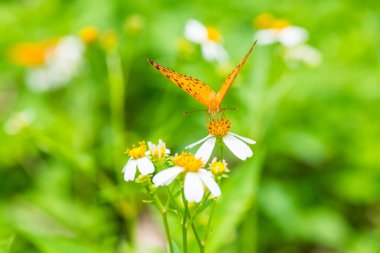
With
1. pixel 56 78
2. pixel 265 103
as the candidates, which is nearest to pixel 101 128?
pixel 56 78

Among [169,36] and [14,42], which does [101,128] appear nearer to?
[169,36]

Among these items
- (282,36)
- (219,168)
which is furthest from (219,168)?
→ (282,36)

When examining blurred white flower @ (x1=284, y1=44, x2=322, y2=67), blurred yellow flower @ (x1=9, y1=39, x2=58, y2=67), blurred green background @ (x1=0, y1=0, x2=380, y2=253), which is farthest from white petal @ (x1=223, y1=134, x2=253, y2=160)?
blurred yellow flower @ (x1=9, y1=39, x2=58, y2=67)

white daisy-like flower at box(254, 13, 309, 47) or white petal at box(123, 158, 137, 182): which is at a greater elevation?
white daisy-like flower at box(254, 13, 309, 47)

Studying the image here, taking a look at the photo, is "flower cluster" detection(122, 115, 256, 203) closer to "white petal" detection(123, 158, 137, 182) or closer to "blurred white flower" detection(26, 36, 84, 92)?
"white petal" detection(123, 158, 137, 182)

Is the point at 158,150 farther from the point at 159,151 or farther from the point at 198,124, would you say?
the point at 198,124

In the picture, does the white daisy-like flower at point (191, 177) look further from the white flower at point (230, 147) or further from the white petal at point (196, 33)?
the white petal at point (196, 33)
